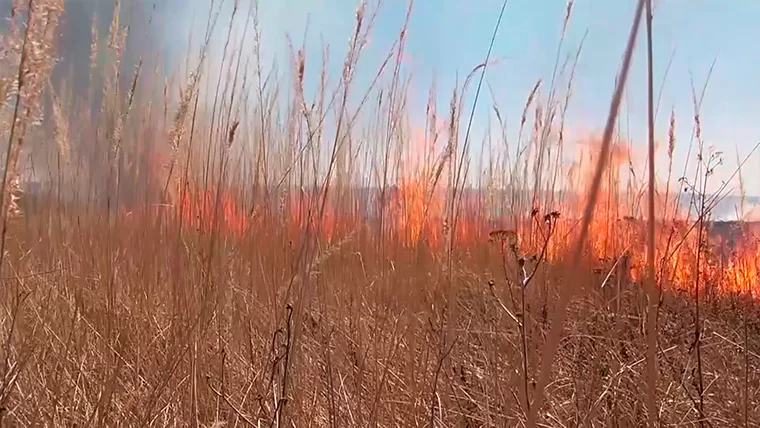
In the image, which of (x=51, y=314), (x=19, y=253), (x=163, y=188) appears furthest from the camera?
(x=19, y=253)

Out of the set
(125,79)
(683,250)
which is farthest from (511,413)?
(125,79)

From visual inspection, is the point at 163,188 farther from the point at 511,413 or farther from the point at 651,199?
the point at 651,199

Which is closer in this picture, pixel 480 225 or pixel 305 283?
pixel 305 283

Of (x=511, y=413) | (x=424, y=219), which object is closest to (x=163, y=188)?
(x=424, y=219)

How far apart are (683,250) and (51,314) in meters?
1.40

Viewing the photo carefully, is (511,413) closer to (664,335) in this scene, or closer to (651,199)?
(651,199)

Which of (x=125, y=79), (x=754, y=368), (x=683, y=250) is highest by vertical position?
(x=125, y=79)

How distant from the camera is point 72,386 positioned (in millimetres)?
861

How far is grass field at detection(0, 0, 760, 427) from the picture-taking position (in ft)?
3.00

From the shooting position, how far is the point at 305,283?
0.79 metres

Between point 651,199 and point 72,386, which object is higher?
point 651,199

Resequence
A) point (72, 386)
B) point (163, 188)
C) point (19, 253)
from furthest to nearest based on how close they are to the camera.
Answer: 1. point (19, 253)
2. point (163, 188)
3. point (72, 386)

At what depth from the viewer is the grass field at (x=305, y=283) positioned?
3.00 feet

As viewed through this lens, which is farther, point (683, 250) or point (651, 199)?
point (683, 250)
